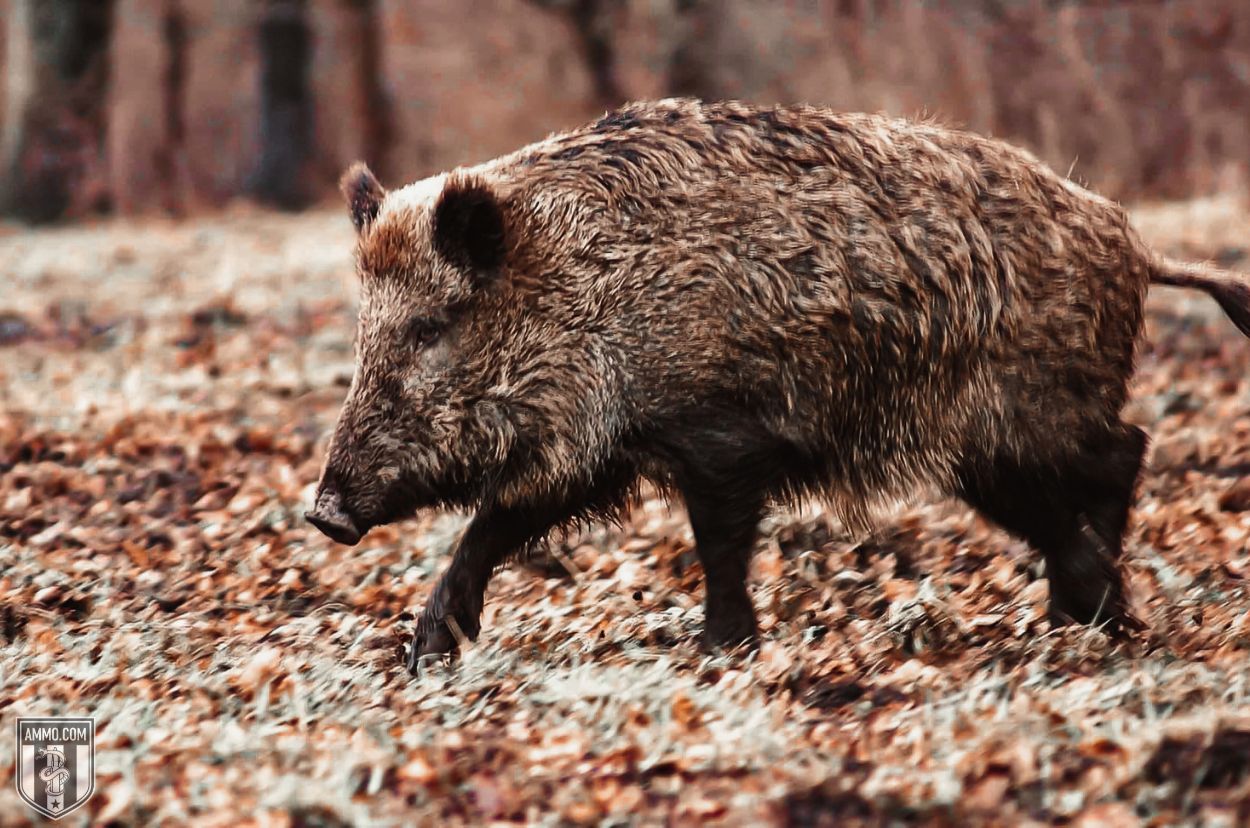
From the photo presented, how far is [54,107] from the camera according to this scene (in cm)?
1792

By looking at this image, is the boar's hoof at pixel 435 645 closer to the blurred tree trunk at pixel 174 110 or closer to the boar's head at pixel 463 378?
the boar's head at pixel 463 378

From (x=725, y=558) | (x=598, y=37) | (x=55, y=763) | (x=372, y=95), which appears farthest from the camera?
(x=372, y=95)

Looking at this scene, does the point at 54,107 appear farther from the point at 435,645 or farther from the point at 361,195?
the point at 435,645

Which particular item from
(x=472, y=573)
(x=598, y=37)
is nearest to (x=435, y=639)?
(x=472, y=573)

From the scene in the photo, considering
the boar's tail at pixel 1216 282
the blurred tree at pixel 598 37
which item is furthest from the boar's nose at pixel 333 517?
the blurred tree at pixel 598 37

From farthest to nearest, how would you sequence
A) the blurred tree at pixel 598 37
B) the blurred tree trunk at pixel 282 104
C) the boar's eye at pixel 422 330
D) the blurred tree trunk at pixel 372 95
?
the blurred tree trunk at pixel 282 104 < the blurred tree trunk at pixel 372 95 < the blurred tree at pixel 598 37 < the boar's eye at pixel 422 330

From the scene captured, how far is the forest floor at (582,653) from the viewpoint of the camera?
4.16m

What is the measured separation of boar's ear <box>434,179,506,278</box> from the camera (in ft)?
17.1

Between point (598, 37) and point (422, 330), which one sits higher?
point (598, 37)

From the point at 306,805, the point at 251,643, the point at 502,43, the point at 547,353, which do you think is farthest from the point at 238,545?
the point at 502,43

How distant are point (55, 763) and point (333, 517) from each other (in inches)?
43.3

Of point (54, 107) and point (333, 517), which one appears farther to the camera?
point (54, 107)

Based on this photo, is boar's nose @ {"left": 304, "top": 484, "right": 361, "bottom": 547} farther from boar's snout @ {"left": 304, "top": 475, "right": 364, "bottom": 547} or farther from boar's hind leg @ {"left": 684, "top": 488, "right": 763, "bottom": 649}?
boar's hind leg @ {"left": 684, "top": 488, "right": 763, "bottom": 649}

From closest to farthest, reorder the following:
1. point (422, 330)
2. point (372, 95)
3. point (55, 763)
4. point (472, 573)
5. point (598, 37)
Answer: point (55, 763)
point (422, 330)
point (472, 573)
point (598, 37)
point (372, 95)
